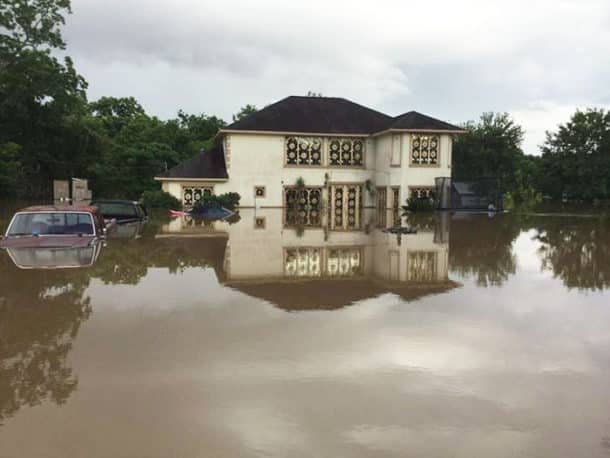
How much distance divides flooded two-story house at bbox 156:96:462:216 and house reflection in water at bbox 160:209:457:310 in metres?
15.7

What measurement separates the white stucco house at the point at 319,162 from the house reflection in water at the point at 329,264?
1573 cm

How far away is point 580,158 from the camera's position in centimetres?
5856

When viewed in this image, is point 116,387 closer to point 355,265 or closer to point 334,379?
point 334,379

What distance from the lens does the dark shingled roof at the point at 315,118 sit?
126 feet

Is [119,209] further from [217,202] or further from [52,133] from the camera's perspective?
[52,133]

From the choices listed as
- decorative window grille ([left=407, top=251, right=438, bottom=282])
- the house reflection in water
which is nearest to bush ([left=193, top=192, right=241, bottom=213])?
the house reflection in water


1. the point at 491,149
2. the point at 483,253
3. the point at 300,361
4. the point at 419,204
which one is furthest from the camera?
the point at 491,149

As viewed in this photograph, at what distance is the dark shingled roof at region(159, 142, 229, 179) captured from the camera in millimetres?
37188

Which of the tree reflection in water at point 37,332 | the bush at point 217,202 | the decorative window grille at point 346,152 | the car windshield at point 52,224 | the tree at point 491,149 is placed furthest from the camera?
the tree at point 491,149

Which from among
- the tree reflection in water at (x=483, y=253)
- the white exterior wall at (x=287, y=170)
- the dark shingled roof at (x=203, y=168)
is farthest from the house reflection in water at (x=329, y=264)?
the dark shingled roof at (x=203, y=168)

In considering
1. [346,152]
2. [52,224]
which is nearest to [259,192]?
[346,152]

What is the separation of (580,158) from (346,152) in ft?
109

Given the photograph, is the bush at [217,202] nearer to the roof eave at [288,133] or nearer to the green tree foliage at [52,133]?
the roof eave at [288,133]

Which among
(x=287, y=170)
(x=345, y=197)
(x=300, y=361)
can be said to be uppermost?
(x=287, y=170)
